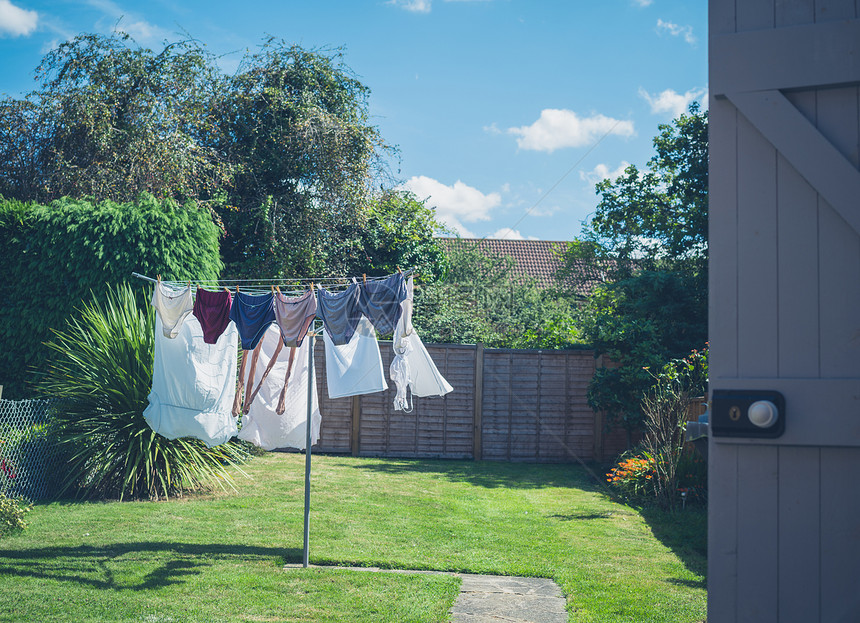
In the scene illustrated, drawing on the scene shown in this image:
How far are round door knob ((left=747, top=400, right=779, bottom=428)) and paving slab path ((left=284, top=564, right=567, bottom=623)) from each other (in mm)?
2942

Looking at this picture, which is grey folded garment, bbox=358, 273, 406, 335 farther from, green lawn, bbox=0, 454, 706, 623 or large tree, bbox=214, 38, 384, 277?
large tree, bbox=214, 38, 384, 277

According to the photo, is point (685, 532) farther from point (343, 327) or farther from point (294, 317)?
point (294, 317)

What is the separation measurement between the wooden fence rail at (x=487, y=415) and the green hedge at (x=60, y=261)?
3685 millimetres

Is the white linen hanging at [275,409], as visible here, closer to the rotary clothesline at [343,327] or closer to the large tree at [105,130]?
the rotary clothesline at [343,327]

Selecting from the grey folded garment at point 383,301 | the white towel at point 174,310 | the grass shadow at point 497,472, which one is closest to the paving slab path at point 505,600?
the grey folded garment at point 383,301

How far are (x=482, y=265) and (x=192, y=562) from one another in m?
15.2

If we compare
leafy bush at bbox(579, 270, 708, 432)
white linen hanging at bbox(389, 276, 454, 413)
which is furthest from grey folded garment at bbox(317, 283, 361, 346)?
leafy bush at bbox(579, 270, 708, 432)

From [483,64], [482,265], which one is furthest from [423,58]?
[482,265]

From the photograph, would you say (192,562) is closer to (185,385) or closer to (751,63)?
(185,385)

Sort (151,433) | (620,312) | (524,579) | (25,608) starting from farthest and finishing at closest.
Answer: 1. (620,312)
2. (151,433)
3. (524,579)
4. (25,608)

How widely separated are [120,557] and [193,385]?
157 centimetres

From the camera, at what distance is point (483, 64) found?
34.2 ft

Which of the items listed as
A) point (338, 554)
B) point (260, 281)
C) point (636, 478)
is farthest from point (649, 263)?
point (338, 554)

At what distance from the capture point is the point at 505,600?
196 inches
